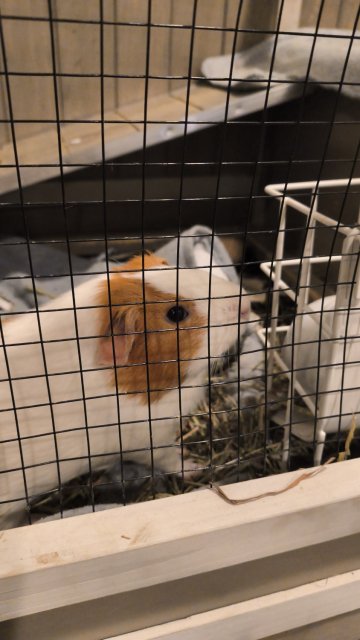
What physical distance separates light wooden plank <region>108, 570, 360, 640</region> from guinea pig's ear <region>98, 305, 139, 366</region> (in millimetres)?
504

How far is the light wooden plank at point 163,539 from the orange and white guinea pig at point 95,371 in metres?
0.19

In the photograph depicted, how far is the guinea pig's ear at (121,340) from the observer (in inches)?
41.9

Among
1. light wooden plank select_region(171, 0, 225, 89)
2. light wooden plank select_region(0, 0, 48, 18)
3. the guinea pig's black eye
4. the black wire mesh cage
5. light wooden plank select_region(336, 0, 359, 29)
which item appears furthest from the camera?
light wooden plank select_region(171, 0, 225, 89)

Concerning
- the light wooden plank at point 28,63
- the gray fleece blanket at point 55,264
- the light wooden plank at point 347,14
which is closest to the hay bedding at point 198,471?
the gray fleece blanket at point 55,264

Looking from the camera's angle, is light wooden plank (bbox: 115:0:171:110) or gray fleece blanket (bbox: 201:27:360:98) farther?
light wooden plank (bbox: 115:0:171:110)

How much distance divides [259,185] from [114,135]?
890 mm

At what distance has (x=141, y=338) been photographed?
3.66 feet

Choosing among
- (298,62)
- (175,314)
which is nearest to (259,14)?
(298,62)

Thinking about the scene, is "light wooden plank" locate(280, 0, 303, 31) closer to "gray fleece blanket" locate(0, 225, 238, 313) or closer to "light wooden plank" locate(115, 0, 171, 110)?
"light wooden plank" locate(115, 0, 171, 110)

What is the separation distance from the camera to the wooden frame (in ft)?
2.45

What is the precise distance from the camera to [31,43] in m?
2.01

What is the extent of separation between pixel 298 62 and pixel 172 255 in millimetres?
854

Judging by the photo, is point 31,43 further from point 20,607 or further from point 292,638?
point 292,638

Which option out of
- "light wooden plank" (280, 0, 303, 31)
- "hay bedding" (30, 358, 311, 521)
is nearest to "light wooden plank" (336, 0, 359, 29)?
"light wooden plank" (280, 0, 303, 31)
